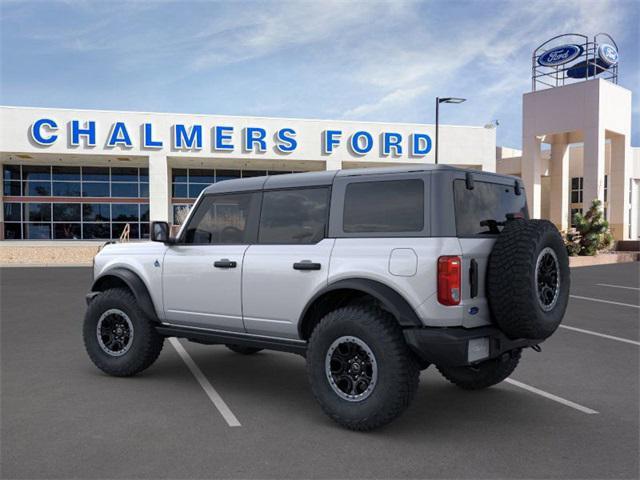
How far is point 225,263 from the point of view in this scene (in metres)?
5.43

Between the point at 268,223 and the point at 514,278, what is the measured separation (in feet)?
7.22

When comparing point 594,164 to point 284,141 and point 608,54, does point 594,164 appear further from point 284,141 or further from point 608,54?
point 284,141

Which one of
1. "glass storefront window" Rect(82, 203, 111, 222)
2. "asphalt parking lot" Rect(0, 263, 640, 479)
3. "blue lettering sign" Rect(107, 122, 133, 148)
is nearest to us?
"asphalt parking lot" Rect(0, 263, 640, 479)

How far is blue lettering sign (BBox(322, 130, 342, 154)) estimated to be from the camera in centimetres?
3441

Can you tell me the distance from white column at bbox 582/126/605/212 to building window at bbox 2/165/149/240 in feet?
84.9

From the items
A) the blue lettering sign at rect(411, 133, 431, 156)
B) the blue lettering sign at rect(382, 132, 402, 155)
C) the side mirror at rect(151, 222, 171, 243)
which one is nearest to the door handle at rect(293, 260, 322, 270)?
the side mirror at rect(151, 222, 171, 243)

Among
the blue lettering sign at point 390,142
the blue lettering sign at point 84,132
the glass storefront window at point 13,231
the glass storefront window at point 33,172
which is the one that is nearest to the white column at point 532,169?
the blue lettering sign at point 390,142

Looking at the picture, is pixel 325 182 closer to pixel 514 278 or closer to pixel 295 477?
pixel 514 278

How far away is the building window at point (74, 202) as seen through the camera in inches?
1391

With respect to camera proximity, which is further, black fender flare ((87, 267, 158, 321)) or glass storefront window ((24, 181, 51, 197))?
glass storefront window ((24, 181, 51, 197))

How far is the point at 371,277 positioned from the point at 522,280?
1108 mm

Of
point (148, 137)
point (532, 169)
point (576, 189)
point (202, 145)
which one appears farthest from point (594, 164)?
point (148, 137)

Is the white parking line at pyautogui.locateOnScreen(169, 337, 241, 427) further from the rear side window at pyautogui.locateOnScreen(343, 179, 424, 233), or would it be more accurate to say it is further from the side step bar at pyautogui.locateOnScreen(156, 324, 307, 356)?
the rear side window at pyautogui.locateOnScreen(343, 179, 424, 233)

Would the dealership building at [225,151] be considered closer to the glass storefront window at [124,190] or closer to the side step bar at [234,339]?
the glass storefront window at [124,190]
